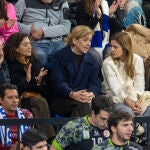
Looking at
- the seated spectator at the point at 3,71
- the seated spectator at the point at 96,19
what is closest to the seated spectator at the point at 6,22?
the seated spectator at the point at 3,71

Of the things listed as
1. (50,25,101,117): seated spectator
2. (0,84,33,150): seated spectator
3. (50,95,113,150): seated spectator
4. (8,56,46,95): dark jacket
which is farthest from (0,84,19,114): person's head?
(50,25,101,117): seated spectator

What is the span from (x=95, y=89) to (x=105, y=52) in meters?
1.22

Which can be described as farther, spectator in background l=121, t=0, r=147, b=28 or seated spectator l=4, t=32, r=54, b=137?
spectator in background l=121, t=0, r=147, b=28

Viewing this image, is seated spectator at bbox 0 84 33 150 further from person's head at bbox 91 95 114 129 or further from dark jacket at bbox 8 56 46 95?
person's head at bbox 91 95 114 129

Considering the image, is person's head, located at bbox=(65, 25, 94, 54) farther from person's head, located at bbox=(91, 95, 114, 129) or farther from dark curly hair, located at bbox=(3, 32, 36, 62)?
person's head, located at bbox=(91, 95, 114, 129)

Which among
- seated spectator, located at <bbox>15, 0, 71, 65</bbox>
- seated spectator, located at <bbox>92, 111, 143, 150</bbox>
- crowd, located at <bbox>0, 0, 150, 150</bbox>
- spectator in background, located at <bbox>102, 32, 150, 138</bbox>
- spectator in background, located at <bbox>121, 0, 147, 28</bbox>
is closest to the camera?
seated spectator, located at <bbox>92, 111, 143, 150</bbox>

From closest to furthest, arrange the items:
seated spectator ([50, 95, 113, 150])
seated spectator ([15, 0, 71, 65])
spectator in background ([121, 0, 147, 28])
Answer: seated spectator ([50, 95, 113, 150]) → seated spectator ([15, 0, 71, 65]) → spectator in background ([121, 0, 147, 28])

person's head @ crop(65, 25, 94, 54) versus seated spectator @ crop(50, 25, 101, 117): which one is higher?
person's head @ crop(65, 25, 94, 54)

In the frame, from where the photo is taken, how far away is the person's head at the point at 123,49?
1049 cm

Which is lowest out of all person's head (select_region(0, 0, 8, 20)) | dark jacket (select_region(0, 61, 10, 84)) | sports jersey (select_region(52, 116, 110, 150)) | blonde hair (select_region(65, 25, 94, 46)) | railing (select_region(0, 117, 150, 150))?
sports jersey (select_region(52, 116, 110, 150))

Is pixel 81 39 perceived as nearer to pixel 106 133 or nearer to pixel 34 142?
pixel 106 133

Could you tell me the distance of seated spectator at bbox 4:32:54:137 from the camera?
9727 millimetres

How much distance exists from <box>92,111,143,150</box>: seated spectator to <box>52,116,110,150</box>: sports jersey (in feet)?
1.98

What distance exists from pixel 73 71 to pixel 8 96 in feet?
4.19
